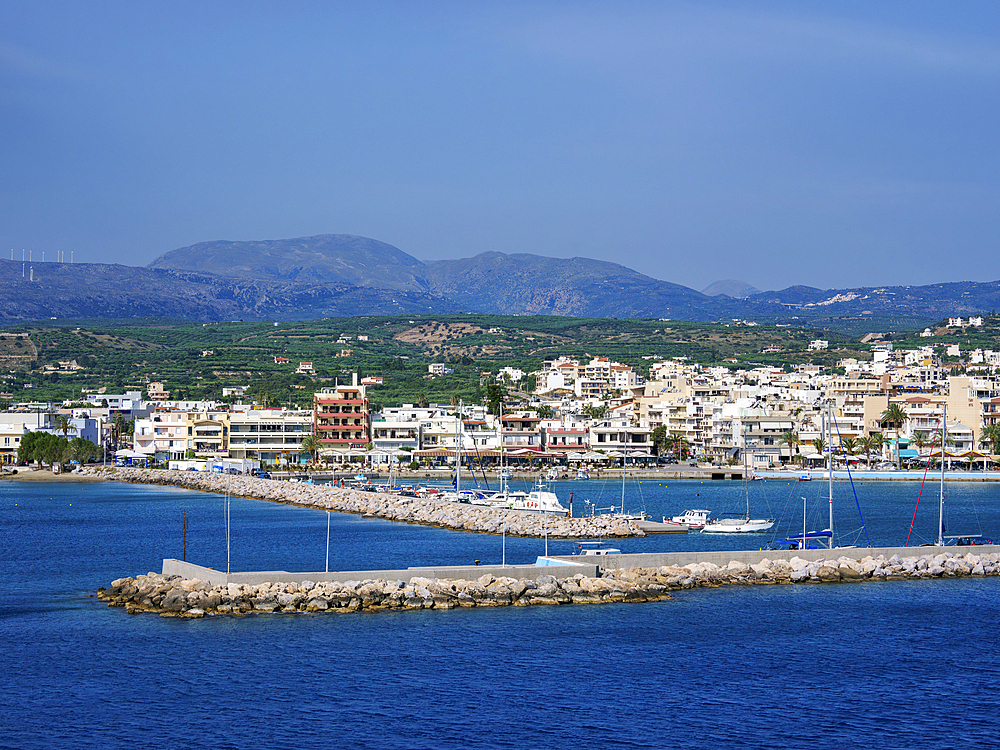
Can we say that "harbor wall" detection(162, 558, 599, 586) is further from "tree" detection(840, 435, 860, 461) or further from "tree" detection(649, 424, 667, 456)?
"tree" detection(840, 435, 860, 461)

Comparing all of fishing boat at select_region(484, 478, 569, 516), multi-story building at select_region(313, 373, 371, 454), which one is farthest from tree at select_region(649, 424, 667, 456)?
fishing boat at select_region(484, 478, 569, 516)

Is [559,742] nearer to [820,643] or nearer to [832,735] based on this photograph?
[832,735]

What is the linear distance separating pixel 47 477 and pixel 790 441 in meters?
52.3

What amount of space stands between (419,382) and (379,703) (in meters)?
118

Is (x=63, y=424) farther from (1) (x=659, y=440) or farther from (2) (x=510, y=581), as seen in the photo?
(2) (x=510, y=581)

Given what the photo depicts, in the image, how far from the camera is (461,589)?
28359 mm

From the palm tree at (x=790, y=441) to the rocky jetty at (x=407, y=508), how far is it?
1605 inches

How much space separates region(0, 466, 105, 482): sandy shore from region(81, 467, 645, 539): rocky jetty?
11.4 ft

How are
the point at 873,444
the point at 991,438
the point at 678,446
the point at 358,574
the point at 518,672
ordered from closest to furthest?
the point at 518,672
the point at 358,574
the point at 991,438
the point at 873,444
the point at 678,446

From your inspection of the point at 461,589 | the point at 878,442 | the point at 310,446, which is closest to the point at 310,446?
the point at 310,446

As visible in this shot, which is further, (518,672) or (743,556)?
(743,556)

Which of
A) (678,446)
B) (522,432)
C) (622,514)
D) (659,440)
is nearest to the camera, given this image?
(622,514)

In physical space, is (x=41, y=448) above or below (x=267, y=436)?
below

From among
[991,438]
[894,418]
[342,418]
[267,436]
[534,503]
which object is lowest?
[534,503]
